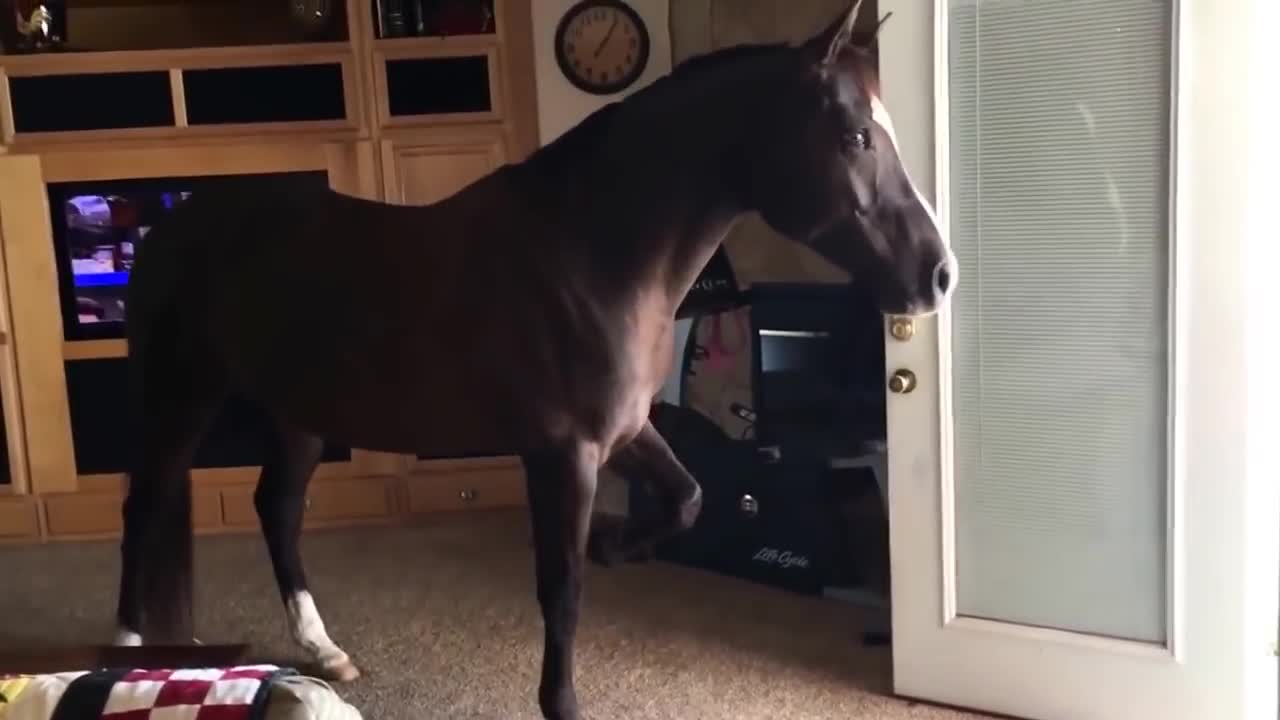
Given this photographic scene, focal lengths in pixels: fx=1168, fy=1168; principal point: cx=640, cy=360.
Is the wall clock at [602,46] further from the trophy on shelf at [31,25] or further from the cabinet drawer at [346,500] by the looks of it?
the trophy on shelf at [31,25]

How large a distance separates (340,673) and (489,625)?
0.48 m

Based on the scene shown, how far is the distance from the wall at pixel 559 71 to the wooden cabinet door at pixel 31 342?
1.70 meters

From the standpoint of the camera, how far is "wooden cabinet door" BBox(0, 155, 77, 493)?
391cm

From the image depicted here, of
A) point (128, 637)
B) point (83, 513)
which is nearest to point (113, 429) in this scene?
point (83, 513)

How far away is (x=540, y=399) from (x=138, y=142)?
2469 millimetres

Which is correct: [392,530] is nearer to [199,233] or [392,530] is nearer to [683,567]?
[683,567]

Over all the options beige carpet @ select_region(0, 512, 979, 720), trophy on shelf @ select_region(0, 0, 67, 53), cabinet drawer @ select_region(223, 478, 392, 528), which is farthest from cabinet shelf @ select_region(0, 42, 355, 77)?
beige carpet @ select_region(0, 512, 979, 720)

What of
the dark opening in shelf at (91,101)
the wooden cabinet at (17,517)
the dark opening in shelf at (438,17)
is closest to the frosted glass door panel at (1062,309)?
the dark opening in shelf at (438,17)

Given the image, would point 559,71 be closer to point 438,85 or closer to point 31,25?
point 438,85

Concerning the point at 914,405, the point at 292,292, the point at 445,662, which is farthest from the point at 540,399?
the point at 445,662

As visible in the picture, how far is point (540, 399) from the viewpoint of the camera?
2.13 m

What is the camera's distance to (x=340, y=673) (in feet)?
9.17

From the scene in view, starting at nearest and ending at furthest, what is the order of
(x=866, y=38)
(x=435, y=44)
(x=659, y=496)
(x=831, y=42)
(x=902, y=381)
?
(x=831, y=42), (x=866, y=38), (x=659, y=496), (x=902, y=381), (x=435, y=44)

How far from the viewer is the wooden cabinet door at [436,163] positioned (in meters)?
3.98
